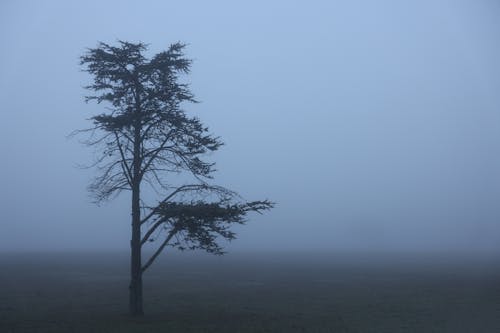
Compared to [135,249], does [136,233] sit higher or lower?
higher

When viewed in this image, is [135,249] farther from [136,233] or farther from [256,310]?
[256,310]

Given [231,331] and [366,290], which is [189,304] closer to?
[231,331]

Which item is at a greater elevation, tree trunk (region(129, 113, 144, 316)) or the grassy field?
tree trunk (region(129, 113, 144, 316))

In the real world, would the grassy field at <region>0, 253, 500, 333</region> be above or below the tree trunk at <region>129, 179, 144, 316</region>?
below

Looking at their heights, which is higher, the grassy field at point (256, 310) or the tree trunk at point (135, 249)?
the tree trunk at point (135, 249)

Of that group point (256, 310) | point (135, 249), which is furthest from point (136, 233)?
point (256, 310)

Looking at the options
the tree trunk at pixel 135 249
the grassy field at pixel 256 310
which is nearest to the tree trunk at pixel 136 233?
the tree trunk at pixel 135 249

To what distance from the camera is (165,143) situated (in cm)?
2384

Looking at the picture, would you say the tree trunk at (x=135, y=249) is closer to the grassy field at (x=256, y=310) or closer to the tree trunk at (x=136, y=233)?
the tree trunk at (x=136, y=233)

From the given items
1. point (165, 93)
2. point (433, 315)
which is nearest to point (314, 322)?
point (433, 315)

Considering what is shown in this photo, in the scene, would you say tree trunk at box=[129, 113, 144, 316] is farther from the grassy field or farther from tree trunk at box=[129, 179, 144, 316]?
the grassy field

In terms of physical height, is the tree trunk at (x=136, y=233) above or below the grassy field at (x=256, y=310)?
above

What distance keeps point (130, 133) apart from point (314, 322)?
12025mm

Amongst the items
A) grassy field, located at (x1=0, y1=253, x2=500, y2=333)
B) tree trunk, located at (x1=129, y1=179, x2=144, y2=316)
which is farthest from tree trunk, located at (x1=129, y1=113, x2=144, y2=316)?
grassy field, located at (x1=0, y1=253, x2=500, y2=333)
